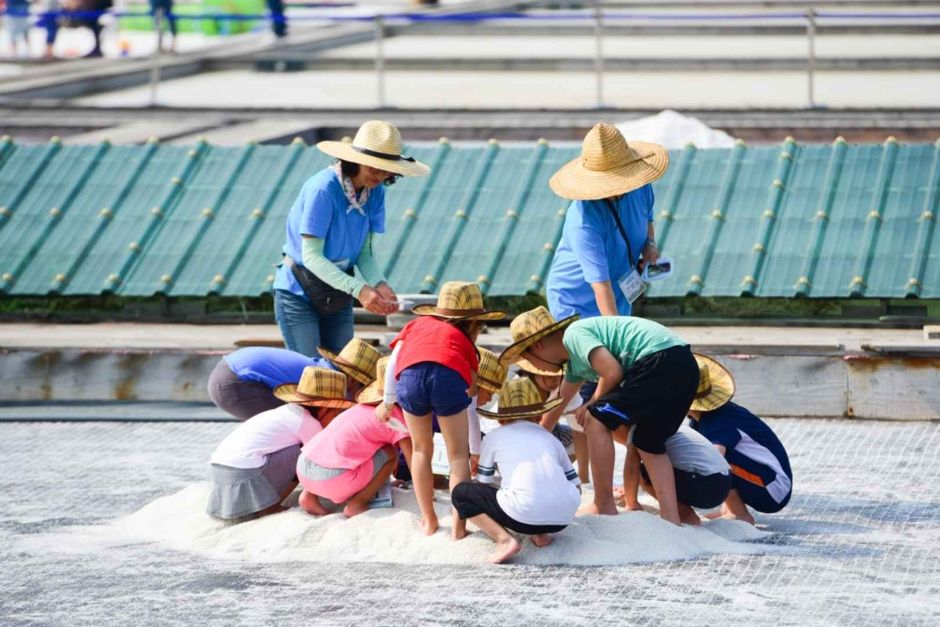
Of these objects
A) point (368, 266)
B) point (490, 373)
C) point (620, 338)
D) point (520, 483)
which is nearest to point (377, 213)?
point (368, 266)

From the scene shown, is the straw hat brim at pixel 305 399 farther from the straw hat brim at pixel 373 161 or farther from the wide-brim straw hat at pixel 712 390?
the wide-brim straw hat at pixel 712 390

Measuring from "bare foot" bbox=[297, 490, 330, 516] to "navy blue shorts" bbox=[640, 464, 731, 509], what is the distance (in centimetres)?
159

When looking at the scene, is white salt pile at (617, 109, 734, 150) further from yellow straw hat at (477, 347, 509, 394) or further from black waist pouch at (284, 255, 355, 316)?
yellow straw hat at (477, 347, 509, 394)

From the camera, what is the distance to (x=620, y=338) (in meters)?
7.28

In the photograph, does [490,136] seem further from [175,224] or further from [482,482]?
[482,482]

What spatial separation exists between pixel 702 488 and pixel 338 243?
7.22ft

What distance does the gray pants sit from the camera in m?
8.12

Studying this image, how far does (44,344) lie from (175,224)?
177cm

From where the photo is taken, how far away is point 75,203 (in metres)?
12.8

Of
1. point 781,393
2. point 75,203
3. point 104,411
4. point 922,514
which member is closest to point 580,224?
point 922,514

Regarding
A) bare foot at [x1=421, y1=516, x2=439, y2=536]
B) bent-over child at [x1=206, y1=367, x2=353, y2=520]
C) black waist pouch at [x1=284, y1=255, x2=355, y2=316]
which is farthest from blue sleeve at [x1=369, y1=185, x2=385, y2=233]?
bare foot at [x1=421, y1=516, x2=439, y2=536]

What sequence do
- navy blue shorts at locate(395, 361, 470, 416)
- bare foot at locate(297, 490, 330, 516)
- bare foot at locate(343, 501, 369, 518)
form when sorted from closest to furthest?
navy blue shorts at locate(395, 361, 470, 416) → bare foot at locate(343, 501, 369, 518) → bare foot at locate(297, 490, 330, 516)

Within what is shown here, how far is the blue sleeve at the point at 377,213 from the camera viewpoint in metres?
8.46

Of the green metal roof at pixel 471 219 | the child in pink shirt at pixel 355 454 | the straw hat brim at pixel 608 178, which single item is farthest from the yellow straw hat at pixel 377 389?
the green metal roof at pixel 471 219
